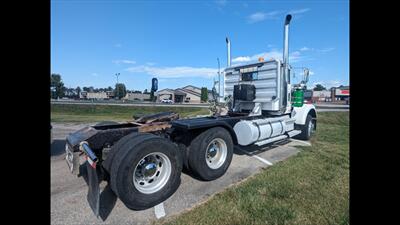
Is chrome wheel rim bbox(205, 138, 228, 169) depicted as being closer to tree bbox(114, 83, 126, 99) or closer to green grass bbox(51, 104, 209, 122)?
green grass bbox(51, 104, 209, 122)

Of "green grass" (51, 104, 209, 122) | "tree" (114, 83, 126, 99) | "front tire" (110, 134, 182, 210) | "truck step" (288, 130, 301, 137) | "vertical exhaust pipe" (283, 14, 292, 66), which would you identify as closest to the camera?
"front tire" (110, 134, 182, 210)

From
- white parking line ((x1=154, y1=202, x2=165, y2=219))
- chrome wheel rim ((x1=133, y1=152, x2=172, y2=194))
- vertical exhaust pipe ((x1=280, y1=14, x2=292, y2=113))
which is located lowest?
white parking line ((x1=154, y1=202, x2=165, y2=219))

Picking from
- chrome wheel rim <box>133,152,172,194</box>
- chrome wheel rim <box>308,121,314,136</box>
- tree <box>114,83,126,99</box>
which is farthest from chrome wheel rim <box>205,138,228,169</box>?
tree <box>114,83,126,99</box>

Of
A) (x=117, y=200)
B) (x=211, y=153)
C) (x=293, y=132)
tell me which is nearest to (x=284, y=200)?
(x=211, y=153)

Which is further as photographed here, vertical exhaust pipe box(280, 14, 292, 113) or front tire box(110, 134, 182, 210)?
vertical exhaust pipe box(280, 14, 292, 113)

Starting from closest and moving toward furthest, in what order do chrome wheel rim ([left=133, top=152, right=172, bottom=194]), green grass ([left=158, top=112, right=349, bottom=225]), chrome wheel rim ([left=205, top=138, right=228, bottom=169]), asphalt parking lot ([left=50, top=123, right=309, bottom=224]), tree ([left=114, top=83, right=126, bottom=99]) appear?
1. green grass ([left=158, top=112, right=349, bottom=225])
2. asphalt parking lot ([left=50, top=123, right=309, bottom=224])
3. chrome wheel rim ([left=133, top=152, right=172, bottom=194])
4. chrome wheel rim ([left=205, top=138, right=228, bottom=169])
5. tree ([left=114, top=83, right=126, bottom=99])

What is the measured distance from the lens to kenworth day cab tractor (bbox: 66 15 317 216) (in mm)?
3492

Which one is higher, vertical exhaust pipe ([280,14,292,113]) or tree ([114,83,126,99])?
tree ([114,83,126,99])

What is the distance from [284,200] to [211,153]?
1.77 meters

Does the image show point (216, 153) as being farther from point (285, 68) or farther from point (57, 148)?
point (57, 148)

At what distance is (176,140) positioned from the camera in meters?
4.82
